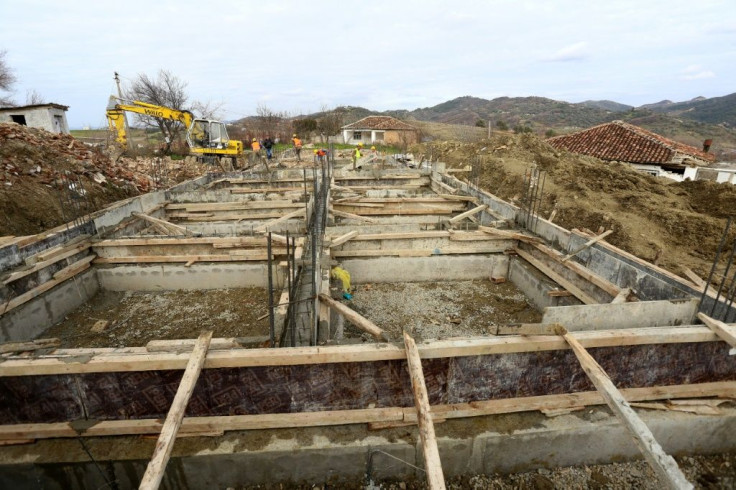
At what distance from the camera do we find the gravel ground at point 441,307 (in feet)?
17.0

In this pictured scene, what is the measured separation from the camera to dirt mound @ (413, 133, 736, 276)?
26.1 ft

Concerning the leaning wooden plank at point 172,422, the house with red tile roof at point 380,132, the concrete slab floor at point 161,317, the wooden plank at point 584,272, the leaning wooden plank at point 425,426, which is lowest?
the concrete slab floor at point 161,317

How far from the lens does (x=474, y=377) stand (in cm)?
304

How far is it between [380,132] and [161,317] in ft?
127

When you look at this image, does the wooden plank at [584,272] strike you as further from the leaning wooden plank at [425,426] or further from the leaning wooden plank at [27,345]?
the leaning wooden plank at [27,345]

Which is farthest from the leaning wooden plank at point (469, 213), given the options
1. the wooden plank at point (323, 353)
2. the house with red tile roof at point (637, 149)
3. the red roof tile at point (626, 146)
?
the red roof tile at point (626, 146)

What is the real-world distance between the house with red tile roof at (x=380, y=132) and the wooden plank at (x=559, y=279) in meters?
36.0

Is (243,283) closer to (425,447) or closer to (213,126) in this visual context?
(425,447)

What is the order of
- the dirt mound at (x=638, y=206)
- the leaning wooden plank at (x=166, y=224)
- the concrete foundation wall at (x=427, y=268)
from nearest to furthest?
the concrete foundation wall at (x=427, y=268)
the leaning wooden plank at (x=166, y=224)
the dirt mound at (x=638, y=206)

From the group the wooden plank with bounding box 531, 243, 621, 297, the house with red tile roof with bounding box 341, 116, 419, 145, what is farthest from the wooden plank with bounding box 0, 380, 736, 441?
the house with red tile roof with bounding box 341, 116, 419, 145

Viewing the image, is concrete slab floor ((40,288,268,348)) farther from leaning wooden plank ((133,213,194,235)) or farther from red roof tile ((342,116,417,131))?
red roof tile ((342,116,417,131))

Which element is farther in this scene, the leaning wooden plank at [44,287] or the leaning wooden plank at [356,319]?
the leaning wooden plank at [44,287]

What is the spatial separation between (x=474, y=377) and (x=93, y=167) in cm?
1390

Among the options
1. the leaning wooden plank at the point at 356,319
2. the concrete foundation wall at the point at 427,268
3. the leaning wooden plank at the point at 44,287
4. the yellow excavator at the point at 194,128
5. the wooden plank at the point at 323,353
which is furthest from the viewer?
the yellow excavator at the point at 194,128
